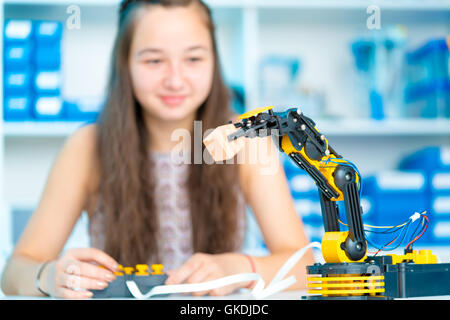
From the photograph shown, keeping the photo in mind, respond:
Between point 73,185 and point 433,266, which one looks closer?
point 433,266

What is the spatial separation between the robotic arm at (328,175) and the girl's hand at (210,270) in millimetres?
154

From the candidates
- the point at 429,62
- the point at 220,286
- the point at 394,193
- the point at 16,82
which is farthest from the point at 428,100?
the point at 220,286

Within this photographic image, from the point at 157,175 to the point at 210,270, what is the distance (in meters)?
0.50

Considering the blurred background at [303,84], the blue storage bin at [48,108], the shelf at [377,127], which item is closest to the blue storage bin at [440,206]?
the blurred background at [303,84]

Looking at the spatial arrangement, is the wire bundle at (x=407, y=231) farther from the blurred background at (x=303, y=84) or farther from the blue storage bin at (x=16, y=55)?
the blue storage bin at (x=16, y=55)

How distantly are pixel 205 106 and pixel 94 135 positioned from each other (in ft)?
0.77

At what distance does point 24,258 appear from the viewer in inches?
33.8

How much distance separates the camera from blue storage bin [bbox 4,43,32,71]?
148 cm

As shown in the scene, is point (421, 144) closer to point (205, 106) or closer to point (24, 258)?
point (205, 106)

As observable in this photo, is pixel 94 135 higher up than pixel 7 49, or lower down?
lower down

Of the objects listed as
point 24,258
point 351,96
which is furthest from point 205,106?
point 351,96

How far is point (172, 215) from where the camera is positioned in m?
1.09

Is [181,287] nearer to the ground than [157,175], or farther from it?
nearer to the ground

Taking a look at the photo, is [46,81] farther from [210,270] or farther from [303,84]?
[210,270]
